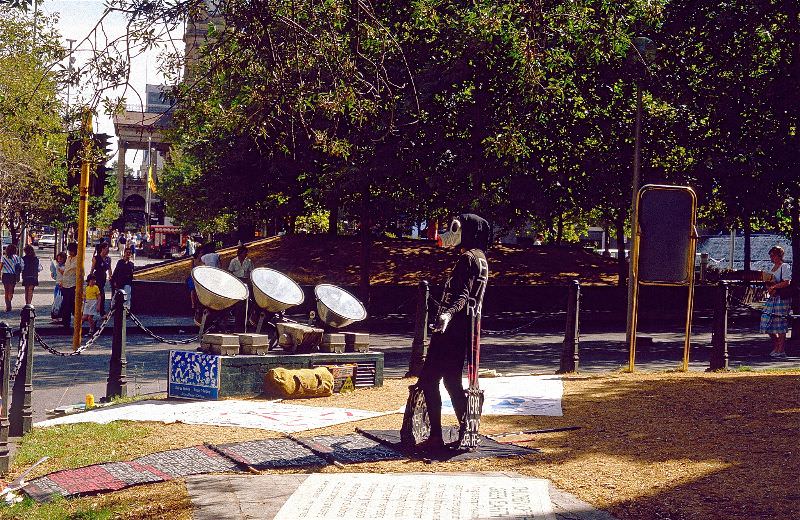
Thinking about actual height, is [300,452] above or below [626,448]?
below

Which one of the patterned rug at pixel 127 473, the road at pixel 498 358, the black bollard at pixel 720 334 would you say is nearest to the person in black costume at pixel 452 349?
the patterned rug at pixel 127 473

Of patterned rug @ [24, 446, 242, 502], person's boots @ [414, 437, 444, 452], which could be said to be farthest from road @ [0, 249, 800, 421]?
person's boots @ [414, 437, 444, 452]

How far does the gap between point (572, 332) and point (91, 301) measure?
11.3 meters

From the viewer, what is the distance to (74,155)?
11.1 meters

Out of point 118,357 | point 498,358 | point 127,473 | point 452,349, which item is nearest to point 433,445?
point 452,349

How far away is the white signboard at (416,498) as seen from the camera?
6.19 metres

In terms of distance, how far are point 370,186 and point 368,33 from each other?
16.3 m

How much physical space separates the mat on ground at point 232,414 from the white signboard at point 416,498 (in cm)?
250

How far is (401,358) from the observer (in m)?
18.3

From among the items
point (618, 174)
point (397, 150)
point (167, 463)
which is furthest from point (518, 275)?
point (167, 463)

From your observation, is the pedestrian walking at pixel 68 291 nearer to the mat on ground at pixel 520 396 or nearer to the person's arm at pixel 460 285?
the mat on ground at pixel 520 396

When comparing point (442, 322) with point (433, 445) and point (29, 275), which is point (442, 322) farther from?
point (29, 275)

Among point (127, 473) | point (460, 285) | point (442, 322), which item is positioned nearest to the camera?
point (127, 473)

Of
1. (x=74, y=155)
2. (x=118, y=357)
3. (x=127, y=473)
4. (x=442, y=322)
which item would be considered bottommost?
(x=127, y=473)
